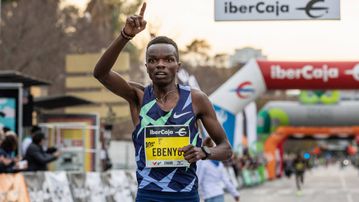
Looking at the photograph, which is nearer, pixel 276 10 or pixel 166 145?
pixel 166 145

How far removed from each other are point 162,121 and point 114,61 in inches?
17.3

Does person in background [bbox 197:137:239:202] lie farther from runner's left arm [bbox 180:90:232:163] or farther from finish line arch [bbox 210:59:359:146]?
finish line arch [bbox 210:59:359:146]

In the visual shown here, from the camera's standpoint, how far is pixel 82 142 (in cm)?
2516

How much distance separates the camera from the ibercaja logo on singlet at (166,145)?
5.93m

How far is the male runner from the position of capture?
589 centimetres

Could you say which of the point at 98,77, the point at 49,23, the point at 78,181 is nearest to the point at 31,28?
the point at 49,23

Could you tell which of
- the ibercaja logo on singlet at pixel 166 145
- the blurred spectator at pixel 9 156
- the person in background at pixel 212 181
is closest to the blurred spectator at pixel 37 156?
the blurred spectator at pixel 9 156

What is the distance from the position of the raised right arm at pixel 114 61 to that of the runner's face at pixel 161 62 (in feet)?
0.58

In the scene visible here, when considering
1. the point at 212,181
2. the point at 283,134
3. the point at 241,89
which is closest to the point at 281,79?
the point at 241,89

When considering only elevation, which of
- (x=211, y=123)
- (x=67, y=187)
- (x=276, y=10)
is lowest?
(x=67, y=187)

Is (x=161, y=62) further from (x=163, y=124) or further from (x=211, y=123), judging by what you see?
(x=211, y=123)

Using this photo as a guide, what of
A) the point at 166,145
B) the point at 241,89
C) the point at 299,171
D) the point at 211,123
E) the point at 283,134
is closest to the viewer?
the point at 166,145

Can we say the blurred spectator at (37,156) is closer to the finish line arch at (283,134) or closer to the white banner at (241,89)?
the white banner at (241,89)

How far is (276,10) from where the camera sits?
609 inches
